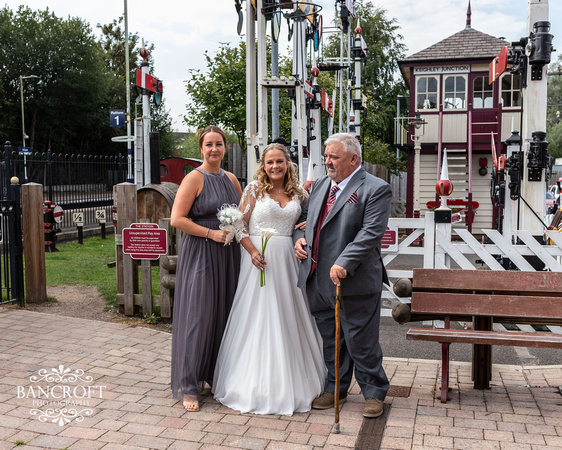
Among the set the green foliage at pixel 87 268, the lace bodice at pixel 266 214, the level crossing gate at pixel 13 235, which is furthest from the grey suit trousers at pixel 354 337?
the level crossing gate at pixel 13 235

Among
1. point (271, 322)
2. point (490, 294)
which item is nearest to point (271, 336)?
point (271, 322)

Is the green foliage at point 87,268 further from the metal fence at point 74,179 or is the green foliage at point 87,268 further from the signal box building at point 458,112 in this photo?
the signal box building at point 458,112

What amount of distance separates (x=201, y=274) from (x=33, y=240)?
12.7 ft

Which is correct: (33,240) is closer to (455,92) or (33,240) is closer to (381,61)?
(455,92)

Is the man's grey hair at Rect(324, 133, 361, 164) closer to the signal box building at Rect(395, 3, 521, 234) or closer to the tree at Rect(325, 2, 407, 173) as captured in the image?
the signal box building at Rect(395, 3, 521, 234)

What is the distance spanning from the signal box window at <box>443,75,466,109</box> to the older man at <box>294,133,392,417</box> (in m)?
17.3

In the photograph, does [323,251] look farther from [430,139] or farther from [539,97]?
[430,139]

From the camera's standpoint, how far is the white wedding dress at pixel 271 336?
14.0ft

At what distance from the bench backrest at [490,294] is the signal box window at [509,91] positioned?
16962 millimetres

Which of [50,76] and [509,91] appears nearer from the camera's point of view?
[509,91]

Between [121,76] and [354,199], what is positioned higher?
[121,76]

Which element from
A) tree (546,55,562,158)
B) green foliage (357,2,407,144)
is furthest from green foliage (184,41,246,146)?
tree (546,55,562,158)

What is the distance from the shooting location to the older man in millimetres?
4074

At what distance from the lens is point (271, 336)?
14.3 feet
